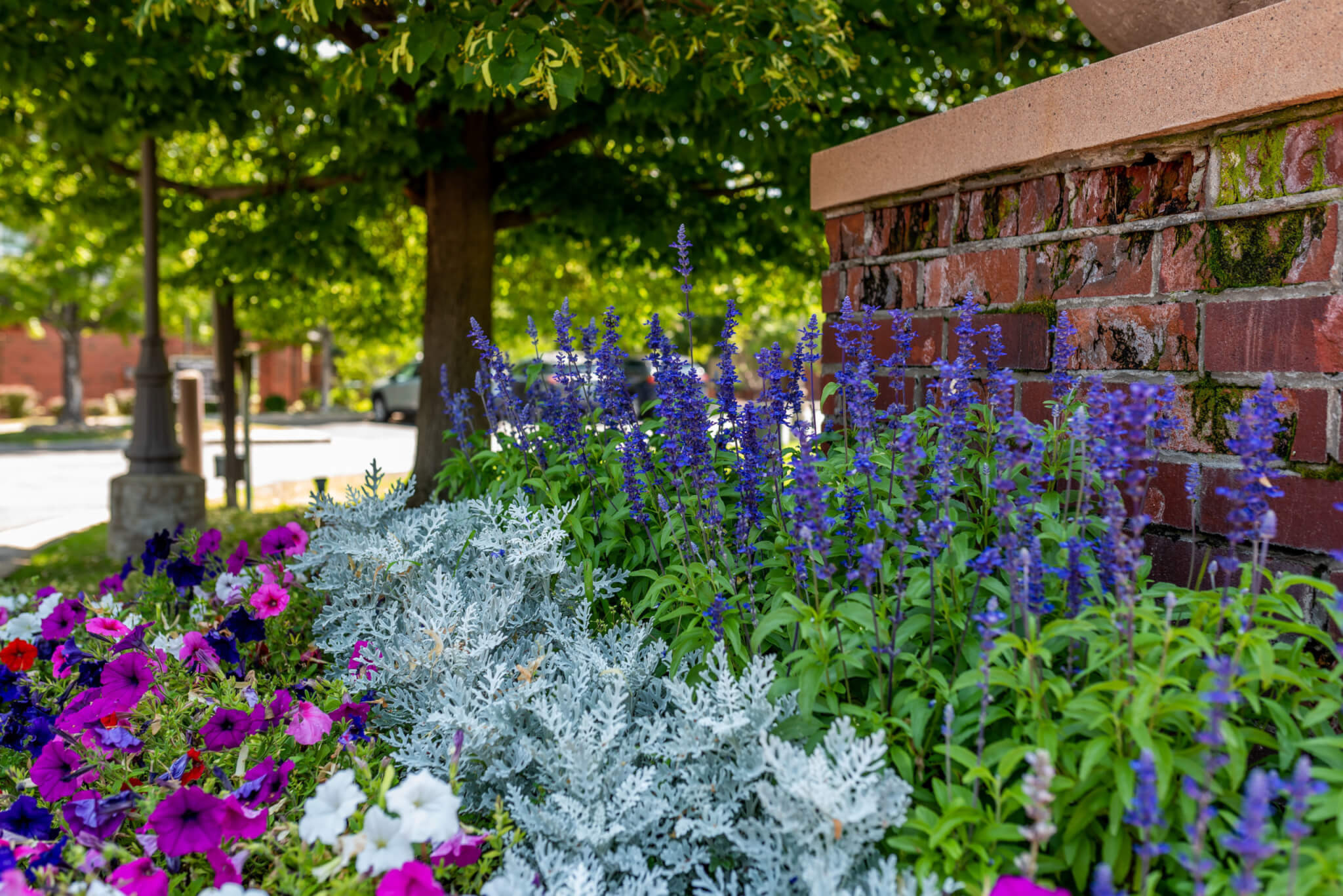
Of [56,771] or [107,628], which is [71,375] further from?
[56,771]

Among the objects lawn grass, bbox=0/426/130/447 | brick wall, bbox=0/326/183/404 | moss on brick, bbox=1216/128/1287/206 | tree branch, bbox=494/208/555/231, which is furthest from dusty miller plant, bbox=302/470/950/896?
brick wall, bbox=0/326/183/404

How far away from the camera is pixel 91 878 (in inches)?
59.5

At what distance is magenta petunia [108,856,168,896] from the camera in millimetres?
1458

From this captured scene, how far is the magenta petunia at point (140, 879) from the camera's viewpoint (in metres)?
1.46

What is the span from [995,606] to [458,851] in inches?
38.8

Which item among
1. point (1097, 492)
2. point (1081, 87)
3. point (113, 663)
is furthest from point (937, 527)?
point (113, 663)

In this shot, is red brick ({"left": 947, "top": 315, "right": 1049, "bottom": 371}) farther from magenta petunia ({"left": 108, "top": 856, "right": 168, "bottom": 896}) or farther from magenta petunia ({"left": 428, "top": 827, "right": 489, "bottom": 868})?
magenta petunia ({"left": 108, "top": 856, "right": 168, "bottom": 896})

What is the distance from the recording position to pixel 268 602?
8.62 ft

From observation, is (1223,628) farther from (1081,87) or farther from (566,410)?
(566,410)

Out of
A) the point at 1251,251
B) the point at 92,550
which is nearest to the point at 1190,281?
the point at 1251,251

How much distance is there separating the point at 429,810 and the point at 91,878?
24.2 inches

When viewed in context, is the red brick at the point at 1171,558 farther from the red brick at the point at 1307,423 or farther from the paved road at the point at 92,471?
the paved road at the point at 92,471

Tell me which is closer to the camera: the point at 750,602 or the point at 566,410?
the point at 750,602

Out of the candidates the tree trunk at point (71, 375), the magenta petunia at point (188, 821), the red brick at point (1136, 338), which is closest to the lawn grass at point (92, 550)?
the magenta petunia at point (188, 821)
